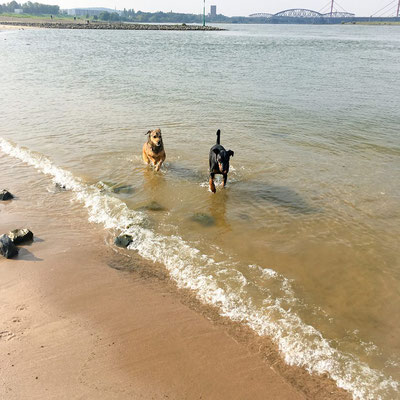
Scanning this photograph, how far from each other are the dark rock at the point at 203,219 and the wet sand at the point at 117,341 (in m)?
1.61

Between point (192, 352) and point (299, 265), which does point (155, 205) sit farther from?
point (192, 352)

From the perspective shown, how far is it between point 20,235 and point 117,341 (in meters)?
2.92

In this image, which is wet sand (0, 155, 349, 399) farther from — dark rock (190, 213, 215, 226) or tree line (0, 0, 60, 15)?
tree line (0, 0, 60, 15)

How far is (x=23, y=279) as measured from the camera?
4.94 m

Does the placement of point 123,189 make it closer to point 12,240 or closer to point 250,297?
point 12,240

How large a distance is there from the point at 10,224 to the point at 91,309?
3.10m

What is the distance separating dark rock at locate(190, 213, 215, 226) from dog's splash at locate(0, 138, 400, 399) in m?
0.75

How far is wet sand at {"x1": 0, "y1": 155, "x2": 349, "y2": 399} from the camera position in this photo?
3385 millimetres

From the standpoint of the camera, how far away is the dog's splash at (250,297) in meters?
3.60

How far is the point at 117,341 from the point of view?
3916mm

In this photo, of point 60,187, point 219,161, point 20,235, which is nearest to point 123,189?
point 60,187

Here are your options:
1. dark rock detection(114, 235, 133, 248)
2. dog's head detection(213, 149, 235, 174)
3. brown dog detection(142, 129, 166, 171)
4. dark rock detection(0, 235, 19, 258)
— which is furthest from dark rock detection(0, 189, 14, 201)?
dog's head detection(213, 149, 235, 174)

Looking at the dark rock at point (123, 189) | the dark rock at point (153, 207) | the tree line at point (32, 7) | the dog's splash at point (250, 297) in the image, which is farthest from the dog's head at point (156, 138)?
the tree line at point (32, 7)

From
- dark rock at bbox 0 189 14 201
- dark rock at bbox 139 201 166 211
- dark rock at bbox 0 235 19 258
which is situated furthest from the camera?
dark rock at bbox 0 189 14 201
